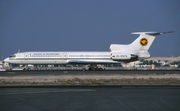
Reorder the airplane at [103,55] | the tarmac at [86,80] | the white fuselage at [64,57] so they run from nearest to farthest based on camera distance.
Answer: the tarmac at [86,80], the airplane at [103,55], the white fuselage at [64,57]

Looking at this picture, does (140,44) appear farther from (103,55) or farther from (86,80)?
(86,80)

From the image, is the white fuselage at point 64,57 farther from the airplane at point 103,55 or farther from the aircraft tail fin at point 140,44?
the aircraft tail fin at point 140,44

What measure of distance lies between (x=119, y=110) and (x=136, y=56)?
55.4 meters

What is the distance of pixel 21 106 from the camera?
54.0 ft

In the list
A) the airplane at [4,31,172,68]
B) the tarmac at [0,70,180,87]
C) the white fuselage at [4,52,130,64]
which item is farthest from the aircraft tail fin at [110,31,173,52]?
the tarmac at [0,70,180,87]

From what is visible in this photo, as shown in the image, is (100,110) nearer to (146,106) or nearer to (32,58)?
(146,106)

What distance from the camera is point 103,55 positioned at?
69875 millimetres

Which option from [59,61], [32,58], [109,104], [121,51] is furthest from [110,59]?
[109,104]

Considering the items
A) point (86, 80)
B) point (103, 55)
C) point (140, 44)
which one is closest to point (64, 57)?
point (103, 55)

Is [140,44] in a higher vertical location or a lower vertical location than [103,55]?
higher

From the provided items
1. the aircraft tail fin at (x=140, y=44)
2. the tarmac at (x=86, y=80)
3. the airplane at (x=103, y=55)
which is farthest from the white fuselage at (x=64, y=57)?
the tarmac at (x=86, y=80)

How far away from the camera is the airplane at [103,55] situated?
69.6 m

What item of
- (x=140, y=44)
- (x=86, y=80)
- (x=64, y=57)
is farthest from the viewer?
(x=64, y=57)

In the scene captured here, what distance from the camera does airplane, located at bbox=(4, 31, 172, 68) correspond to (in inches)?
2739
